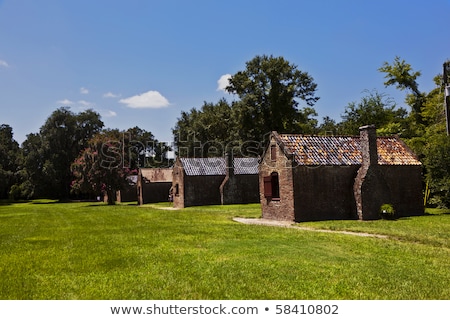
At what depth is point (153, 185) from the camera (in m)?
55.5

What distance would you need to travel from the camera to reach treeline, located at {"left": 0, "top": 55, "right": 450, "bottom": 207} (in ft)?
130

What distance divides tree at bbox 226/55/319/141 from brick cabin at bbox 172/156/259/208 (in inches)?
494

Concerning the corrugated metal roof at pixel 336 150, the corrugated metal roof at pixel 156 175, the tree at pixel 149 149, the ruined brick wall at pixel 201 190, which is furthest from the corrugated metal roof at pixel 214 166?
the tree at pixel 149 149

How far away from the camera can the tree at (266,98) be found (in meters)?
55.5

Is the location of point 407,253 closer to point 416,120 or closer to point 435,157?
point 435,157

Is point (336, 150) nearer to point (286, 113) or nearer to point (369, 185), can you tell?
point (369, 185)

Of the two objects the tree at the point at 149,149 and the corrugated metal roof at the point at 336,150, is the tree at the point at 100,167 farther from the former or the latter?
the tree at the point at 149,149

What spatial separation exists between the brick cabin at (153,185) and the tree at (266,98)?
12.2 m

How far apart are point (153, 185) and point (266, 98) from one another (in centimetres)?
1918

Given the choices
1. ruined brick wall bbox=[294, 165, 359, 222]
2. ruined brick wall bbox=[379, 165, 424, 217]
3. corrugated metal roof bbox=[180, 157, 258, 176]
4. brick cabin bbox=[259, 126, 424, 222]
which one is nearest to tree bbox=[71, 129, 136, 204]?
corrugated metal roof bbox=[180, 157, 258, 176]

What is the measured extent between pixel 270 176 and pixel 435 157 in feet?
33.1

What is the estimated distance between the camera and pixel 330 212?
23.1 meters
